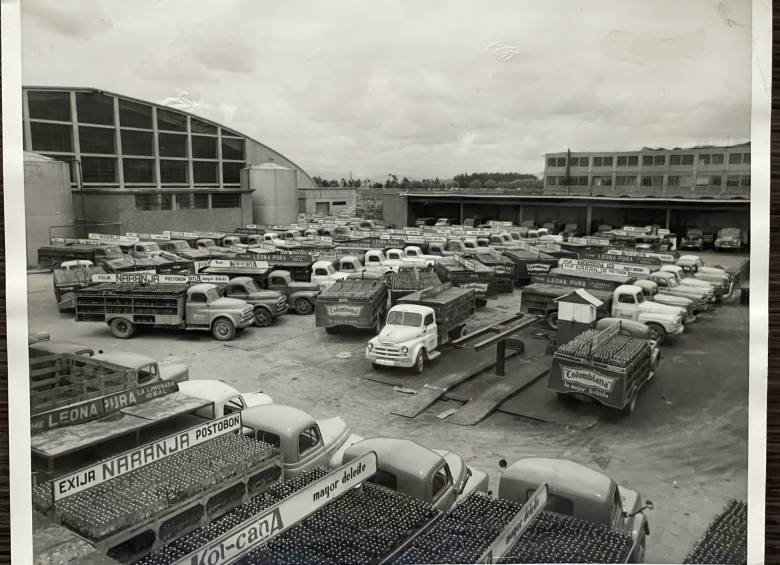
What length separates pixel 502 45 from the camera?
504 cm

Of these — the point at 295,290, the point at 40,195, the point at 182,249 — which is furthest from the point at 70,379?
the point at 182,249

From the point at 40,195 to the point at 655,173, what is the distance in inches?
387

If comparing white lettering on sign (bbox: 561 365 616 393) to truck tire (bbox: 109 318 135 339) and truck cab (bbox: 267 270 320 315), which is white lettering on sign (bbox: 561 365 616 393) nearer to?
truck cab (bbox: 267 270 320 315)

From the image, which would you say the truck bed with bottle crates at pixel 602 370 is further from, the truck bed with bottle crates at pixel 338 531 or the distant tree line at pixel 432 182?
the truck bed with bottle crates at pixel 338 531

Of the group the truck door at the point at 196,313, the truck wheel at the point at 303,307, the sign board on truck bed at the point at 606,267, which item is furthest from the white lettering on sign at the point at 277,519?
the sign board on truck bed at the point at 606,267

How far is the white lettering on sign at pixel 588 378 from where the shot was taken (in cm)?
729

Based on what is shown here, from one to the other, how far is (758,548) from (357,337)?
7091mm

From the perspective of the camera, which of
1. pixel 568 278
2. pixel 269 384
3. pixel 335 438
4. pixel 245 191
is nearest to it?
pixel 335 438

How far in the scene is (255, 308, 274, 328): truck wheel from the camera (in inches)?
458

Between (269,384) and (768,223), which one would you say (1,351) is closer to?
(269,384)

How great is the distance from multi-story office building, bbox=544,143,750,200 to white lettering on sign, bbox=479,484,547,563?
2880 mm

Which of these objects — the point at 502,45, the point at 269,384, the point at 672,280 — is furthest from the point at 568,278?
the point at 502,45

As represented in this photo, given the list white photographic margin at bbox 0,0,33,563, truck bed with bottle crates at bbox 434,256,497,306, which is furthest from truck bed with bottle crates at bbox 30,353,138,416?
truck bed with bottle crates at bbox 434,256,497,306

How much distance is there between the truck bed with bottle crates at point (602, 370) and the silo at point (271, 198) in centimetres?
1288
